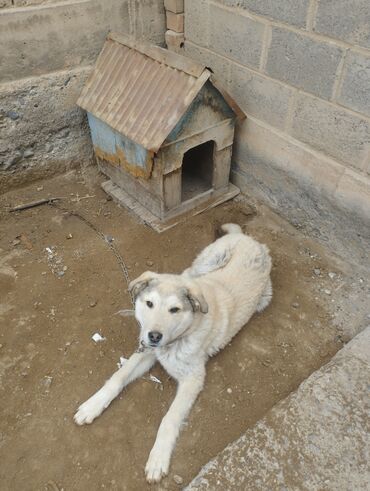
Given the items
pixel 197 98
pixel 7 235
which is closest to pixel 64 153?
pixel 7 235

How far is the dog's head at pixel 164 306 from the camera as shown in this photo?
2.79m

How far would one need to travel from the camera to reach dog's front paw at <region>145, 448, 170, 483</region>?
2.83 meters

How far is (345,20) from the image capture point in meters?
3.48

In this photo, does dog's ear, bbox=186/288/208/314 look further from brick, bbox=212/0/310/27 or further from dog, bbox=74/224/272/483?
brick, bbox=212/0/310/27

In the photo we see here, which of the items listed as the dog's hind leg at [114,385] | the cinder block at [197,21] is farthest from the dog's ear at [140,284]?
the cinder block at [197,21]

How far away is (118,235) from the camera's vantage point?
4.72 meters

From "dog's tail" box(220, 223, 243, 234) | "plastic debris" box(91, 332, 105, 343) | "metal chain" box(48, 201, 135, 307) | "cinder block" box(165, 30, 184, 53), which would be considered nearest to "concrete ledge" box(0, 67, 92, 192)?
"metal chain" box(48, 201, 135, 307)

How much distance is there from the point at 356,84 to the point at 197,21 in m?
2.17

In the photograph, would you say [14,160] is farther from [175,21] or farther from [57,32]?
[175,21]

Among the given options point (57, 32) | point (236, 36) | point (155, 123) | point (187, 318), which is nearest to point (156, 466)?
point (187, 318)

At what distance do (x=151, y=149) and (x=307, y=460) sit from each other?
2.91m

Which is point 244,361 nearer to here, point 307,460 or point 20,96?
point 307,460

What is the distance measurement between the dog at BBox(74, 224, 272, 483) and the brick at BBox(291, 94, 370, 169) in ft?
4.09

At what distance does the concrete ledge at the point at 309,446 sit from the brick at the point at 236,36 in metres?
3.28
